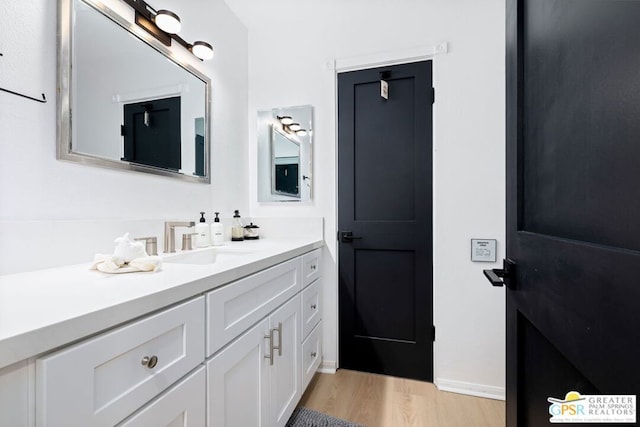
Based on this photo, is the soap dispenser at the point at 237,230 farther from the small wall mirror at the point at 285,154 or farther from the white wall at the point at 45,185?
the white wall at the point at 45,185

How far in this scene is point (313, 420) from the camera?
1.51 m

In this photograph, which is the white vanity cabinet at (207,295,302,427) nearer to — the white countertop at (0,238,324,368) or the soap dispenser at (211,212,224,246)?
the white countertop at (0,238,324,368)

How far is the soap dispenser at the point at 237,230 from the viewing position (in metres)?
1.95

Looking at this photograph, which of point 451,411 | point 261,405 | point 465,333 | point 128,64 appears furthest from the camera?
point 465,333

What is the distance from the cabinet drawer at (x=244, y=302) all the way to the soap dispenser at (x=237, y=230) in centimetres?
63

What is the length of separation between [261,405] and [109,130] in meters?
1.26

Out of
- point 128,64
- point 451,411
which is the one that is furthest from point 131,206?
point 451,411

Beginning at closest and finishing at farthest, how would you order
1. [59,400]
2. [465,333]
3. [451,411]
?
[59,400]
[451,411]
[465,333]

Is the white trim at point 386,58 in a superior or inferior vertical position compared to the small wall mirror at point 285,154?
superior

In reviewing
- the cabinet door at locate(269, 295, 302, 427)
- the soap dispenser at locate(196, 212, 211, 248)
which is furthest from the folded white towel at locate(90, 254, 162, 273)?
the soap dispenser at locate(196, 212, 211, 248)

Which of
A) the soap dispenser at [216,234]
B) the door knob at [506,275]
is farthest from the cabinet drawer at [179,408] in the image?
the soap dispenser at [216,234]

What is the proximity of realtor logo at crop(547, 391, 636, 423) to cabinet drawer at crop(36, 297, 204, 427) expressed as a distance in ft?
2.67

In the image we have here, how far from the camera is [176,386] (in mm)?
724

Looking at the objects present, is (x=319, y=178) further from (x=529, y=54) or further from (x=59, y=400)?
(x=59, y=400)
